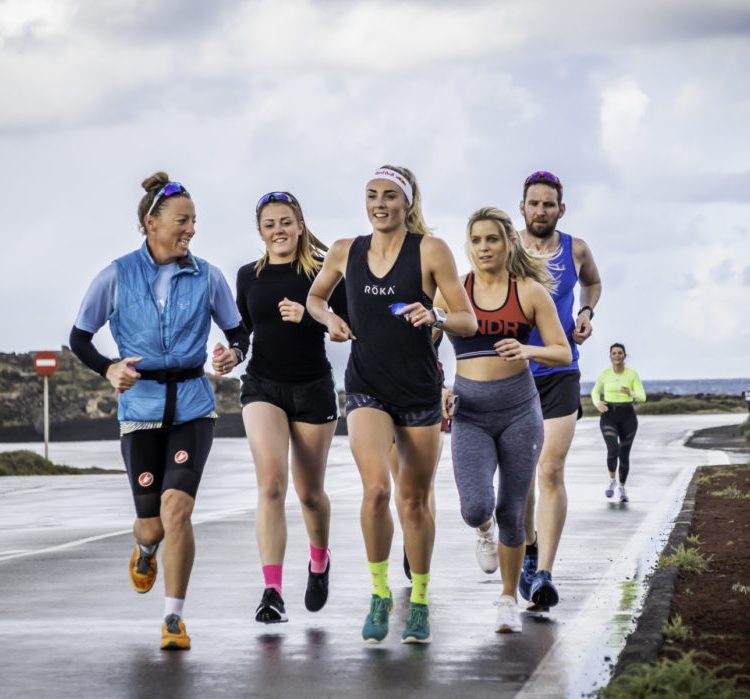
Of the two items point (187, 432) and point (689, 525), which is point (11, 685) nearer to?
point (187, 432)

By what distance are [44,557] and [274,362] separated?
15.1ft

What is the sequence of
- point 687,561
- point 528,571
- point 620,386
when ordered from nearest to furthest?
point 528,571 < point 687,561 < point 620,386

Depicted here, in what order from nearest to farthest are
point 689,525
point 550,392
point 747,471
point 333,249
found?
point 333,249 < point 550,392 < point 689,525 < point 747,471

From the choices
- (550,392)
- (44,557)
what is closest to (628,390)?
(44,557)

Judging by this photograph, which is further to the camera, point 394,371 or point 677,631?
point 394,371

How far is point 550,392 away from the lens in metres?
9.85

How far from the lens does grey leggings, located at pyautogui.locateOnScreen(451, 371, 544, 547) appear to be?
8.48 meters

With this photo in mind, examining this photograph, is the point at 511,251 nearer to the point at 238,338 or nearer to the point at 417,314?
the point at 417,314

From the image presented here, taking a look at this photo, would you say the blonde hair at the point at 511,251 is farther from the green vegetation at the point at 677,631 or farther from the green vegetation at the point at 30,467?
the green vegetation at the point at 30,467

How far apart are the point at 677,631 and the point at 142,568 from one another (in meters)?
2.72

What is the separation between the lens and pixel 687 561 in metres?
11.0

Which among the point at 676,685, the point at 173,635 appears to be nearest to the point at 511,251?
the point at 173,635

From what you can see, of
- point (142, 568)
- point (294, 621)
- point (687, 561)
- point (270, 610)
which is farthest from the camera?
Result: point (687, 561)

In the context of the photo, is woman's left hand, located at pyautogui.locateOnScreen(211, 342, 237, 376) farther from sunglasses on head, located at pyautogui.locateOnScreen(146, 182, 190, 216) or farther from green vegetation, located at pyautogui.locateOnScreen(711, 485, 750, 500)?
green vegetation, located at pyautogui.locateOnScreen(711, 485, 750, 500)
